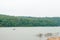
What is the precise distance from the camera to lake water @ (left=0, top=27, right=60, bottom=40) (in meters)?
1.64

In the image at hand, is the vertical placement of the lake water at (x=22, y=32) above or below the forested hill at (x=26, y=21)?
below

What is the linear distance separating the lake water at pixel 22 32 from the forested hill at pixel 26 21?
5 cm

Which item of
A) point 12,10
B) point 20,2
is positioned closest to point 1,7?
point 12,10

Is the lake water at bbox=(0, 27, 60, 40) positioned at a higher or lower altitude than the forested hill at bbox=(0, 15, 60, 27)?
lower

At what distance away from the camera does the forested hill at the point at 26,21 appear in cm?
165

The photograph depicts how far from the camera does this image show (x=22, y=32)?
1.67 meters

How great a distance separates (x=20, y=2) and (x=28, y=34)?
1.35 ft

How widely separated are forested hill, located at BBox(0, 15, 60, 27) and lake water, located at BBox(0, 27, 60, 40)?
5 cm

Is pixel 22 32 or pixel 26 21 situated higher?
pixel 26 21

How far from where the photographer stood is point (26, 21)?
1.70 m

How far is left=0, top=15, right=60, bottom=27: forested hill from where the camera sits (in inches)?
64.9

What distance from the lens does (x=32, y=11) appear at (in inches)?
66.8

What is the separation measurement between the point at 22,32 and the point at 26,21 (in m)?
0.15

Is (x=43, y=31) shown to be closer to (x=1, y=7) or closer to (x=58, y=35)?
(x=58, y=35)
